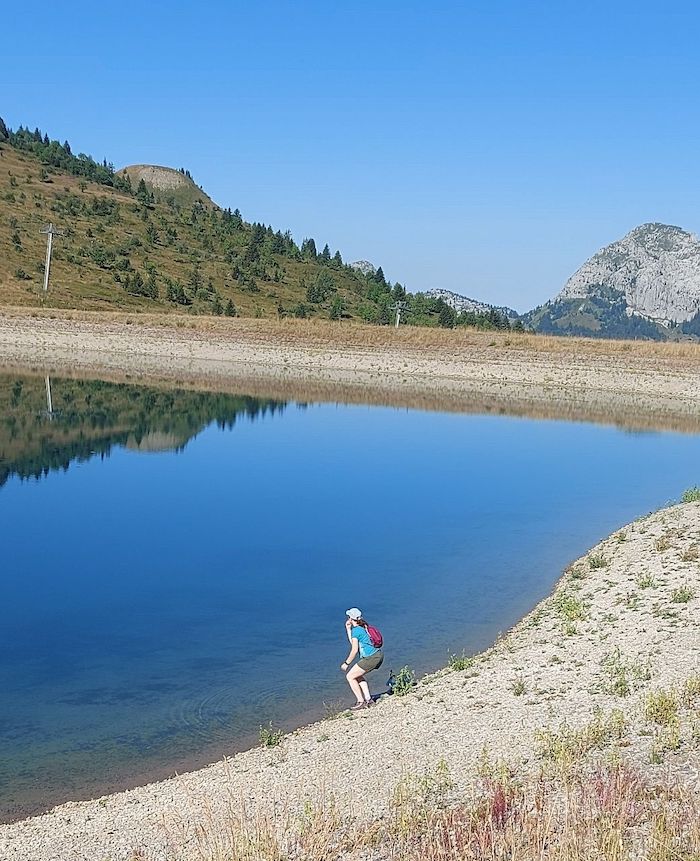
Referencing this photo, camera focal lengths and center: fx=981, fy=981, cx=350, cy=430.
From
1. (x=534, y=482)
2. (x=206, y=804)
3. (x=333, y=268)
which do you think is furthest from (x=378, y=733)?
(x=333, y=268)

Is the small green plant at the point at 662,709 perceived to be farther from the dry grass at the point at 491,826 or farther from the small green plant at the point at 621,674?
the dry grass at the point at 491,826

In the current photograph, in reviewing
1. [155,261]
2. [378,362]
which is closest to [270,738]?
[378,362]

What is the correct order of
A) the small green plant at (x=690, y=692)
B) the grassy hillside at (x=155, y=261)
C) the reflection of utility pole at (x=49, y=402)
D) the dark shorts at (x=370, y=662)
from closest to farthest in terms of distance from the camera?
the small green plant at (x=690, y=692) < the dark shorts at (x=370, y=662) < the reflection of utility pole at (x=49, y=402) < the grassy hillside at (x=155, y=261)

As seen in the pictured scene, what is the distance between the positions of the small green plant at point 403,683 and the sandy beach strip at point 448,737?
0.20m

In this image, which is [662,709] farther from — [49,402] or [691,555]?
[49,402]

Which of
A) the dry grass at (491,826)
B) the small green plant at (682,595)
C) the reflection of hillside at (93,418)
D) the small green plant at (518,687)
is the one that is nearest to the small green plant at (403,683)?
the small green plant at (518,687)

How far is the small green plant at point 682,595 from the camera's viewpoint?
17.6m

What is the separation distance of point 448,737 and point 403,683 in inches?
103

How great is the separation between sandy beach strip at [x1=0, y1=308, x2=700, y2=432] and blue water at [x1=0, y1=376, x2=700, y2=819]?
2108 cm

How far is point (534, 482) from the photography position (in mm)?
36938

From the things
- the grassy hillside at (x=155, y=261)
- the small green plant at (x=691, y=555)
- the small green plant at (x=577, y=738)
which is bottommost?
the small green plant at (x=577, y=738)

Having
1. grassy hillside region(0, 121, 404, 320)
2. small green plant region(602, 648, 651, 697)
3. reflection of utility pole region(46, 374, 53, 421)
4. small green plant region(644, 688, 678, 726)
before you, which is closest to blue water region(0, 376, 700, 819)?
small green plant region(602, 648, 651, 697)

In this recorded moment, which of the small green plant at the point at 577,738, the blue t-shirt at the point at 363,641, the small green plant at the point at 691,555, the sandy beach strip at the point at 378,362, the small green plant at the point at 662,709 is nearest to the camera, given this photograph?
the small green plant at the point at 577,738

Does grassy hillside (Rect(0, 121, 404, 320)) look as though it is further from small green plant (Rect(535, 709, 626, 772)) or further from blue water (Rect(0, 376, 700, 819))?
small green plant (Rect(535, 709, 626, 772))
